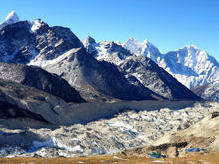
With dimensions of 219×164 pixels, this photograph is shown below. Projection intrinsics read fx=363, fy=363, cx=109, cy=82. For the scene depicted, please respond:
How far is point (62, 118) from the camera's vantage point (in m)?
191

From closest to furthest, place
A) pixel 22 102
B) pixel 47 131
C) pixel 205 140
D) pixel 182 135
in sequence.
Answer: pixel 205 140 < pixel 182 135 < pixel 47 131 < pixel 22 102

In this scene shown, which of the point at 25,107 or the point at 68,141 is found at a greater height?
the point at 25,107

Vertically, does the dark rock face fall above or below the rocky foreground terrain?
above

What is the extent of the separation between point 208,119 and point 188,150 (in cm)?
2345

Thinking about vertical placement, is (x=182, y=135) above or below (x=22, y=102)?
below

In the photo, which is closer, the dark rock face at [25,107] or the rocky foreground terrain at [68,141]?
the rocky foreground terrain at [68,141]

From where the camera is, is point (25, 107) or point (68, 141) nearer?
point (68, 141)

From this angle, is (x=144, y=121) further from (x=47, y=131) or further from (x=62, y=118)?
(x=47, y=131)

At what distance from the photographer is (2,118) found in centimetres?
14062

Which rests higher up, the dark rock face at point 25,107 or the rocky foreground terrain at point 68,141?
the dark rock face at point 25,107

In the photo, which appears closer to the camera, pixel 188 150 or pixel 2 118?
pixel 188 150

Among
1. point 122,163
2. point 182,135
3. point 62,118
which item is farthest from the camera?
point 62,118

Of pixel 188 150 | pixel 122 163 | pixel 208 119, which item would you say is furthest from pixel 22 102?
pixel 122 163

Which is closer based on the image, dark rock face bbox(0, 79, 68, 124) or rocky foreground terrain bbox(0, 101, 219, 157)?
rocky foreground terrain bbox(0, 101, 219, 157)
